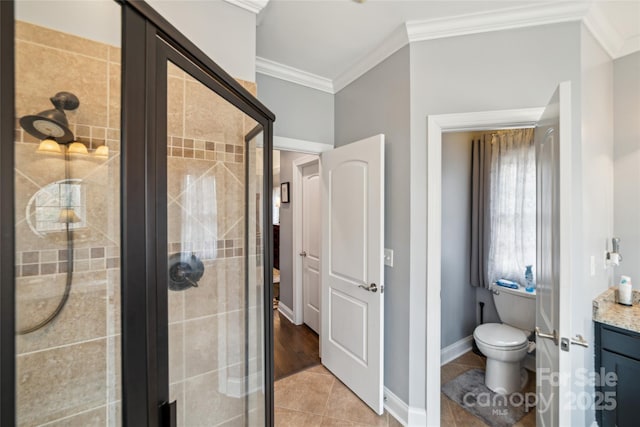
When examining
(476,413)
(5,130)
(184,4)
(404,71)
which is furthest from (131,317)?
(476,413)

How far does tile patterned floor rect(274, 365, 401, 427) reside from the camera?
178 centimetres

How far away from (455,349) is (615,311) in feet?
4.39

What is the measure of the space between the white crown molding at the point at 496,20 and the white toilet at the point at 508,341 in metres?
2.06

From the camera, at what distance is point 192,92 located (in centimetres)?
83

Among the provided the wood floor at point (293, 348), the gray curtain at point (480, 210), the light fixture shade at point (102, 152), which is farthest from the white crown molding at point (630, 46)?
the wood floor at point (293, 348)

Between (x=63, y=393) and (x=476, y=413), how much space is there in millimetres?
2402

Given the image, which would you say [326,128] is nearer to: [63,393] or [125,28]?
[125,28]

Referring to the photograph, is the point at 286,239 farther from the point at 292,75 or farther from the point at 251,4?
the point at 251,4

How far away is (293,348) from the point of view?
2766 mm

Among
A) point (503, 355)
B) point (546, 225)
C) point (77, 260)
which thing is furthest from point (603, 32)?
point (77, 260)

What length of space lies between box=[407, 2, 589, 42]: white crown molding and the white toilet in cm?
206

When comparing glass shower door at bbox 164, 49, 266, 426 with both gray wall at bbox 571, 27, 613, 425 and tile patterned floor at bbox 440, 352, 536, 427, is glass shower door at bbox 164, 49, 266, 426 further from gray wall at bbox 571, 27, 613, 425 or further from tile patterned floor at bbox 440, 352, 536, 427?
gray wall at bbox 571, 27, 613, 425

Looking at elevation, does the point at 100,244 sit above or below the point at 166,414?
above

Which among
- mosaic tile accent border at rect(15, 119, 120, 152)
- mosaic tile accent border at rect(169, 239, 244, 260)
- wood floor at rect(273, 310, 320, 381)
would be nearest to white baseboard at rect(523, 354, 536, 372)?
wood floor at rect(273, 310, 320, 381)
